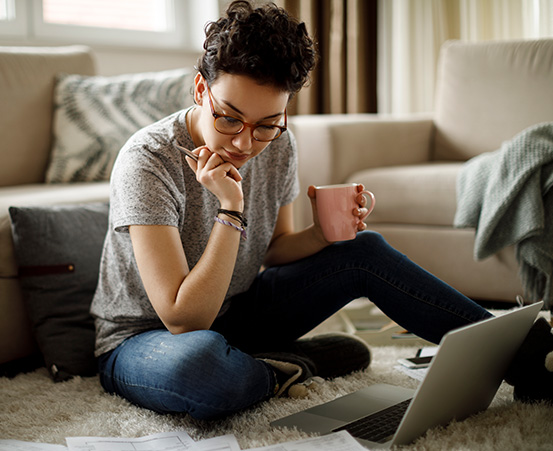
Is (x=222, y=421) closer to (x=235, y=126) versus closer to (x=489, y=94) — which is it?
(x=235, y=126)

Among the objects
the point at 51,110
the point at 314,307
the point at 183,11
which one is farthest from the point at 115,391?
the point at 183,11

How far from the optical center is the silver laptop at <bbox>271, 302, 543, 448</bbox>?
0.93 meters

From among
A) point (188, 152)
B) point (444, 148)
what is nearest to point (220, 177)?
point (188, 152)

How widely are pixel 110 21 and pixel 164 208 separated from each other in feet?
7.67

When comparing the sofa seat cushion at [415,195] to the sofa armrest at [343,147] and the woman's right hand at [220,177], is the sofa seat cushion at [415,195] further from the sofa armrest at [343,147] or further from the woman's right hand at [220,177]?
the woman's right hand at [220,177]

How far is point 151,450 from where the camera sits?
1046 millimetres

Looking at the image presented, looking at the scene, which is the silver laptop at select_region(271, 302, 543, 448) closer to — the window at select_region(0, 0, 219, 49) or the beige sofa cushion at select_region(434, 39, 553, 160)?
the beige sofa cushion at select_region(434, 39, 553, 160)

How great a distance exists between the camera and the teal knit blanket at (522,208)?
1827 mm

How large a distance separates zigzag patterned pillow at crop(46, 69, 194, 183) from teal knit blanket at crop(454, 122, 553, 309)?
102 cm

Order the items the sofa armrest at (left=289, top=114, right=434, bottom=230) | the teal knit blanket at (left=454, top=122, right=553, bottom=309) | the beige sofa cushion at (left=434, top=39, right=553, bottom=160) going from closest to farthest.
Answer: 1. the teal knit blanket at (left=454, top=122, right=553, bottom=309)
2. the sofa armrest at (left=289, top=114, right=434, bottom=230)
3. the beige sofa cushion at (left=434, top=39, right=553, bottom=160)

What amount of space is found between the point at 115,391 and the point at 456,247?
125 cm

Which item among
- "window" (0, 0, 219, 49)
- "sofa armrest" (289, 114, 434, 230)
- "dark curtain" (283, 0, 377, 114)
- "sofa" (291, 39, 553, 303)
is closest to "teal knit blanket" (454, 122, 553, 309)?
"sofa" (291, 39, 553, 303)

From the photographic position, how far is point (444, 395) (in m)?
1.00

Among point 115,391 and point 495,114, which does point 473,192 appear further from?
point 115,391
